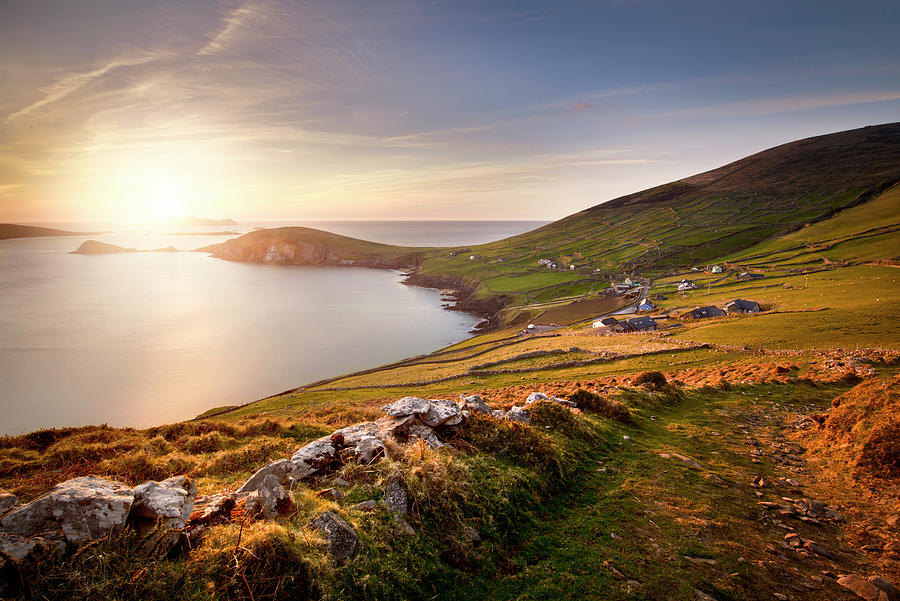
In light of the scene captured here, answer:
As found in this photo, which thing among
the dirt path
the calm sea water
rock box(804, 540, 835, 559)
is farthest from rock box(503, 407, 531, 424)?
the calm sea water

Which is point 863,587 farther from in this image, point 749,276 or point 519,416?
point 749,276

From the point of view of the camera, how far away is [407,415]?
9344mm

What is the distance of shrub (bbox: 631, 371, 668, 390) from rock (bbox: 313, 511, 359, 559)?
1696 cm

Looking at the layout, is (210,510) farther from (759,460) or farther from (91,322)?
(91,322)

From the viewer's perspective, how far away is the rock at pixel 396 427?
8688 millimetres

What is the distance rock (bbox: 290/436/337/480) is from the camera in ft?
24.5

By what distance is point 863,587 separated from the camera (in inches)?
231

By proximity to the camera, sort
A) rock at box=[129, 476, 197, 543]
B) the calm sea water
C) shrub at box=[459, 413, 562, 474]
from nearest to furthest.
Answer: rock at box=[129, 476, 197, 543] < shrub at box=[459, 413, 562, 474] < the calm sea water

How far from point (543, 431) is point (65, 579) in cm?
978

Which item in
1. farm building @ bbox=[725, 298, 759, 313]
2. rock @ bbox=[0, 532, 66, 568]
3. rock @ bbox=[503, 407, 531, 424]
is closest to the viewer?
rock @ bbox=[0, 532, 66, 568]

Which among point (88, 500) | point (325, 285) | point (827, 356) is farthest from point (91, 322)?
point (827, 356)

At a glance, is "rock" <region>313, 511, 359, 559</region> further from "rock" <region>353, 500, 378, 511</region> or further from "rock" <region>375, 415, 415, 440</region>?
"rock" <region>375, 415, 415, 440</region>

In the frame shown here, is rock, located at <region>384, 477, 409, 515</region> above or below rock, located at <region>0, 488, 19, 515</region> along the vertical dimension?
below

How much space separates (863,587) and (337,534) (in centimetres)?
889
